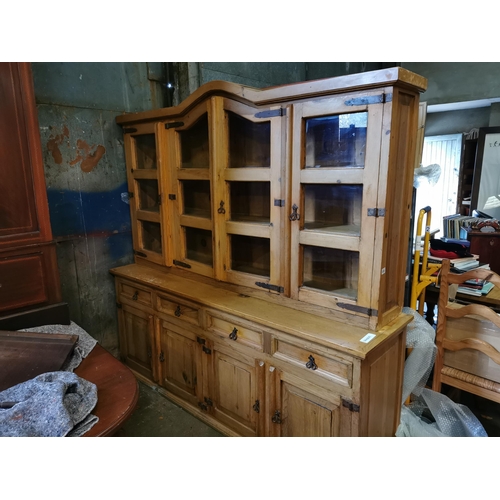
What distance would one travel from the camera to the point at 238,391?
82.7 inches

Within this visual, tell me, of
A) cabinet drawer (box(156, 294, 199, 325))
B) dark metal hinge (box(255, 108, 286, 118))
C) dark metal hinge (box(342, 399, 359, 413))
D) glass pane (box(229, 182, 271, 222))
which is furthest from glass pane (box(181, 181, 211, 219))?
dark metal hinge (box(342, 399, 359, 413))

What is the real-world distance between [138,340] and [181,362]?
49 centimetres

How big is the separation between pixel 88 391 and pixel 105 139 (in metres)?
1.90

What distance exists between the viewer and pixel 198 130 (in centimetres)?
233

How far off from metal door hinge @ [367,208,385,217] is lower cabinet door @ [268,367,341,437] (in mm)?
806

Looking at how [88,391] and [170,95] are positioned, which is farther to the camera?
[170,95]

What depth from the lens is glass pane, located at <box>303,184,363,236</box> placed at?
181 centimetres

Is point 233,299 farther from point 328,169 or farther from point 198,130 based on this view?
point 198,130

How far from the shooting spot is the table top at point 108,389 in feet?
3.90

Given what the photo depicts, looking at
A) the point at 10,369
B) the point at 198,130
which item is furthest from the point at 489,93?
the point at 10,369

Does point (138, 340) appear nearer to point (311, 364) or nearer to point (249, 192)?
point (249, 192)

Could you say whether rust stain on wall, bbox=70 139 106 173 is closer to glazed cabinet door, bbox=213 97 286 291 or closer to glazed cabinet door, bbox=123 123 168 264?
glazed cabinet door, bbox=123 123 168 264
